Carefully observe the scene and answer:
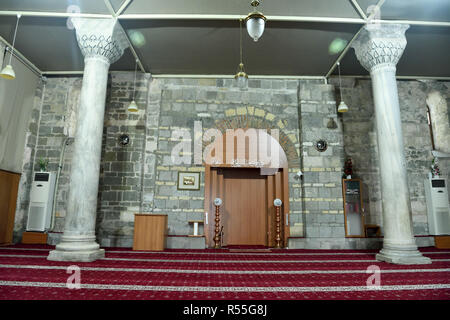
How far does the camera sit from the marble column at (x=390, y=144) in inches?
186

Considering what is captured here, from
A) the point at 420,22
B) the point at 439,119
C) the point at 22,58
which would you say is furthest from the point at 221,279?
the point at 439,119

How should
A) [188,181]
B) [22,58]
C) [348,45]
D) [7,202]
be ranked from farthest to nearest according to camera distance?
1. [188,181]
2. [22,58]
3. [7,202]
4. [348,45]

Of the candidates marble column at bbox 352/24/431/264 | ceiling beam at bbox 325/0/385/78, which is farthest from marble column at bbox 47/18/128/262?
marble column at bbox 352/24/431/264

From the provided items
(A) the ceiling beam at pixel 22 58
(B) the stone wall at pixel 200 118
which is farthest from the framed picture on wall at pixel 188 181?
(A) the ceiling beam at pixel 22 58

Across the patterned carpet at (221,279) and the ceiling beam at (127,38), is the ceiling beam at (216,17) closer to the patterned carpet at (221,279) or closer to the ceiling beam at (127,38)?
the ceiling beam at (127,38)

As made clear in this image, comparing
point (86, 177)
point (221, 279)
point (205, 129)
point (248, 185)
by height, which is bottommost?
point (221, 279)

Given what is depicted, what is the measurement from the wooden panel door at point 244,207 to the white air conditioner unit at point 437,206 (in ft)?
13.0

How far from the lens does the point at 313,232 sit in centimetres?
671

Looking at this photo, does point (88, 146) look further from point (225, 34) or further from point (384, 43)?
point (384, 43)

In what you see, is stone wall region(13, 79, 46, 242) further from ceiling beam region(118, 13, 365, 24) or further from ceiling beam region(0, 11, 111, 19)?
ceiling beam region(118, 13, 365, 24)

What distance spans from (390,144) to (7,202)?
26.2ft

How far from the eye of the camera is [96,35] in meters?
5.11
